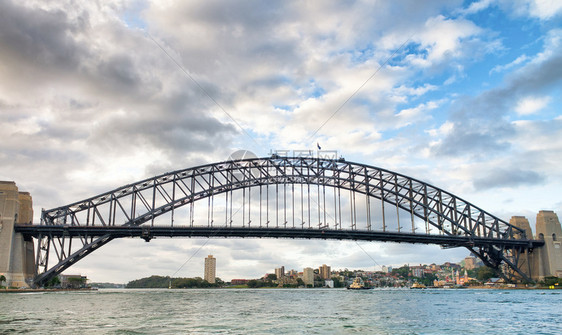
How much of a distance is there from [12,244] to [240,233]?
Answer: 1283 inches

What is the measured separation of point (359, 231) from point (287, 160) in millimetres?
17695

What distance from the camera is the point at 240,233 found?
77.5 m

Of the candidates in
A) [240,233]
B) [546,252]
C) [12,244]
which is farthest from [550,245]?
[12,244]

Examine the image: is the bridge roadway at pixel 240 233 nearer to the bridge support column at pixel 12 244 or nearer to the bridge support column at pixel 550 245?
the bridge support column at pixel 12 244

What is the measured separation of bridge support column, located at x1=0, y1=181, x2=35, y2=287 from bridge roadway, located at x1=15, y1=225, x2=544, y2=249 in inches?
65.0

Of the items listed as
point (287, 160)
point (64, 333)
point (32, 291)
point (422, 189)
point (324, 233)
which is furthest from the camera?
point (422, 189)

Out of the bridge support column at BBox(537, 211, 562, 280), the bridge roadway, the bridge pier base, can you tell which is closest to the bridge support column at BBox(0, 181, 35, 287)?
the bridge roadway

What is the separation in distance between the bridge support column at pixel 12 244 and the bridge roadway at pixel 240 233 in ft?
5.42

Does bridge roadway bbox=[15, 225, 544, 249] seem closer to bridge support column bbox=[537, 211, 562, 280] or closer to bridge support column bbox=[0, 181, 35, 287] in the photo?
bridge support column bbox=[0, 181, 35, 287]

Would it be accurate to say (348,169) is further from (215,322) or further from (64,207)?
(215,322)

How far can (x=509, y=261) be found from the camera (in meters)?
93.0

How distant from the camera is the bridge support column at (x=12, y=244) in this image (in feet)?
217

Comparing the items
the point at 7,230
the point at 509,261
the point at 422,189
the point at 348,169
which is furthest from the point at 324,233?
the point at 7,230

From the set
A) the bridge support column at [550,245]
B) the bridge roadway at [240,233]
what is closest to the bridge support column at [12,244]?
the bridge roadway at [240,233]
